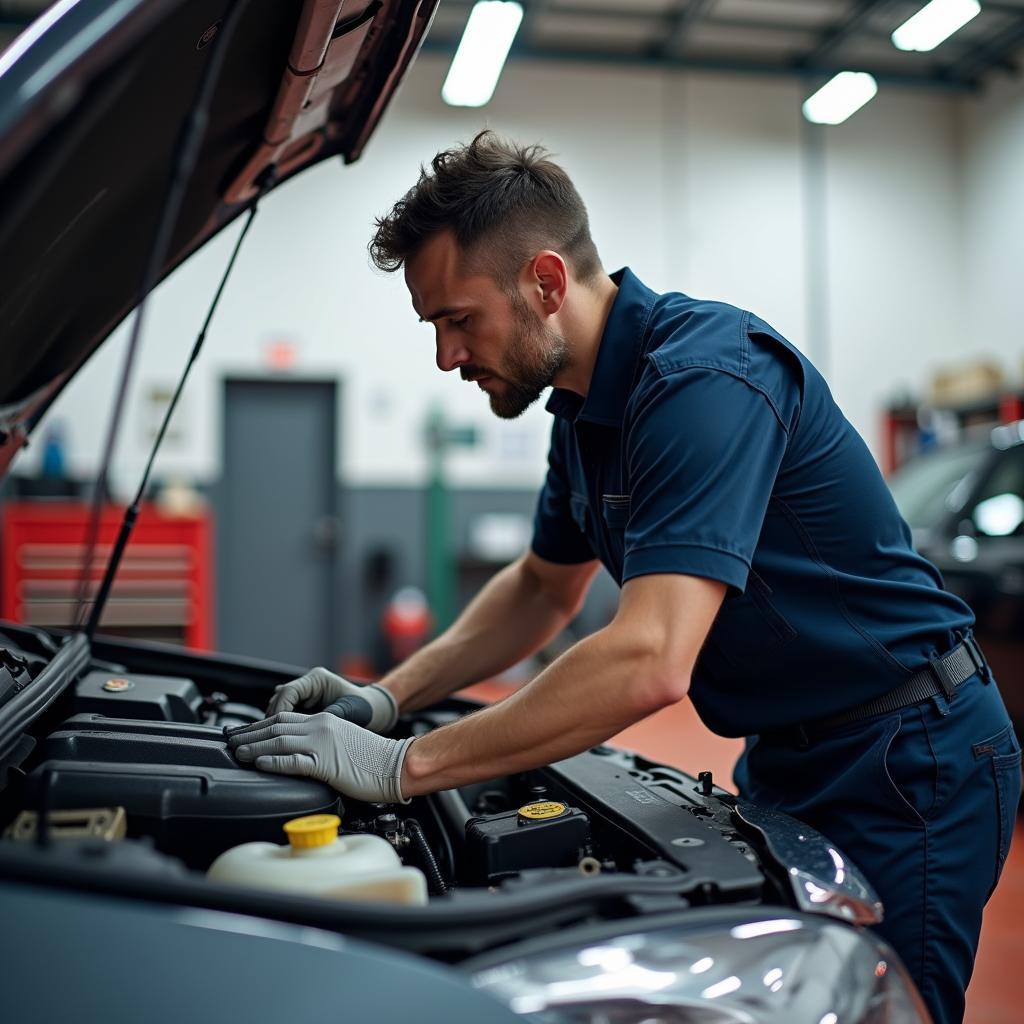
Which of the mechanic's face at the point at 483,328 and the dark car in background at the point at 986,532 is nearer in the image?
the mechanic's face at the point at 483,328

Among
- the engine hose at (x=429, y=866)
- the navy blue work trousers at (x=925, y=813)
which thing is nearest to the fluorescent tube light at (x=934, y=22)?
the navy blue work trousers at (x=925, y=813)

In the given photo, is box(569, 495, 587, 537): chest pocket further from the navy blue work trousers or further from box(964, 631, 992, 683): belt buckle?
box(964, 631, 992, 683): belt buckle

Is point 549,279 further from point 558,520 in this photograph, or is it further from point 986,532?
point 986,532

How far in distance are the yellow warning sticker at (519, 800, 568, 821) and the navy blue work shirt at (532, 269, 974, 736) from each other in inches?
10.2

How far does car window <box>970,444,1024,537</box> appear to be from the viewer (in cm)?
312

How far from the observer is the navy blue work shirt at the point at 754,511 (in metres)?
1.05

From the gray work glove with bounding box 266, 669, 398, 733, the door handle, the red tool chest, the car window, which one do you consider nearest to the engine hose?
the gray work glove with bounding box 266, 669, 398, 733

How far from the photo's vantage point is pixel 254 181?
147cm

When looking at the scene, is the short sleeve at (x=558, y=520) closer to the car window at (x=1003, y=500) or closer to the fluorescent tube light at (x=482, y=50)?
the car window at (x=1003, y=500)

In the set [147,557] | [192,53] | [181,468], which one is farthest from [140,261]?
[181,468]

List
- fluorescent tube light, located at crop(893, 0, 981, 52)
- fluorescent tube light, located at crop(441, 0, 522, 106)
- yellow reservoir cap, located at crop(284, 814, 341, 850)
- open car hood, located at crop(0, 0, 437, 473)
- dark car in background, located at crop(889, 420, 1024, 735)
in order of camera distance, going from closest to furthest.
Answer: open car hood, located at crop(0, 0, 437, 473)
yellow reservoir cap, located at crop(284, 814, 341, 850)
dark car in background, located at crop(889, 420, 1024, 735)
fluorescent tube light, located at crop(441, 0, 522, 106)
fluorescent tube light, located at crop(893, 0, 981, 52)

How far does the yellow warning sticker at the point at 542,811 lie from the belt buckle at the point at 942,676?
1.67 ft

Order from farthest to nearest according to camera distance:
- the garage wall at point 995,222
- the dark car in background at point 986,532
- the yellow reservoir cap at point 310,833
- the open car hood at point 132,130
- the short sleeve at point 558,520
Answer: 1. the garage wall at point 995,222
2. the dark car in background at point 986,532
3. the short sleeve at point 558,520
4. the yellow reservoir cap at point 310,833
5. the open car hood at point 132,130

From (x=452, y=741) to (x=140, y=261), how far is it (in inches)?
33.9
